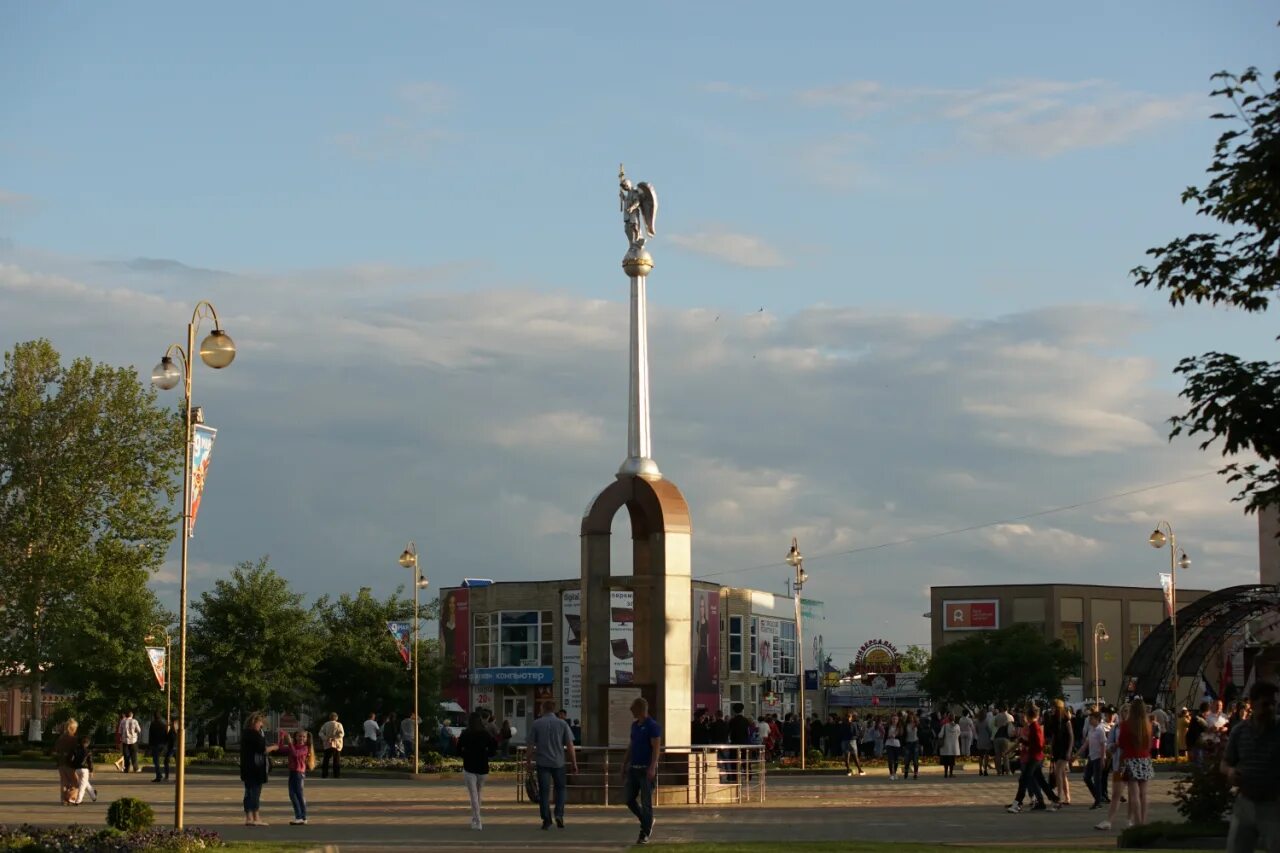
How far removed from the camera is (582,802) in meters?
29.8

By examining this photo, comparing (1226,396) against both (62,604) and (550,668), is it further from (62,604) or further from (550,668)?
(550,668)

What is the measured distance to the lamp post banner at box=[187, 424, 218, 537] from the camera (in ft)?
75.6

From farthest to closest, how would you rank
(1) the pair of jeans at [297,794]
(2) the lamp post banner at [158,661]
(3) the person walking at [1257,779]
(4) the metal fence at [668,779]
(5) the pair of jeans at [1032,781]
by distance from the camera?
(2) the lamp post banner at [158,661], (4) the metal fence at [668,779], (5) the pair of jeans at [1032,781], (1) the pair of jeans at [297,794], (3) the person walking at [1257,779]

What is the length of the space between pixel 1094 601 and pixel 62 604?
7550 cm

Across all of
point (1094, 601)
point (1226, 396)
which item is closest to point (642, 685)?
point (1226, 396)

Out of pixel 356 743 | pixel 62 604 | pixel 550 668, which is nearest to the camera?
pixel 62 604

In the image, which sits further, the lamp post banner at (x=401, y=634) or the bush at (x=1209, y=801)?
the lamp post banner at (x=401, y=634)

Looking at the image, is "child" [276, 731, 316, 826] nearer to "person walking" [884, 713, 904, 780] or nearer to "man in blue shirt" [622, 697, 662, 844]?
"man in blue shirt" [622, 697, 662, 844]

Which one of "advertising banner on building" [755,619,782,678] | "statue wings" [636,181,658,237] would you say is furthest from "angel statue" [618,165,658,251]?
"advertising banner on building" [755,619,782,678]

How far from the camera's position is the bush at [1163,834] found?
1984 centimetres

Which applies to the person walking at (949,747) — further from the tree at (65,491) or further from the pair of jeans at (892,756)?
the tree at (65,491)

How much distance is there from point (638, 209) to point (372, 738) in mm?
26098

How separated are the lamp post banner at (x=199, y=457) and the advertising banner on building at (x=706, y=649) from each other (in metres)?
69.1

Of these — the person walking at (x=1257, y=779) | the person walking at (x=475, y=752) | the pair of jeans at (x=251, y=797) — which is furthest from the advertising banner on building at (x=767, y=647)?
the person walking at (x=1257, y=779)
